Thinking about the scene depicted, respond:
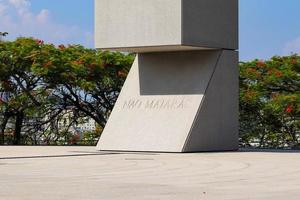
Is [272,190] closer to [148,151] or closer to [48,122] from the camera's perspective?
[148,151]

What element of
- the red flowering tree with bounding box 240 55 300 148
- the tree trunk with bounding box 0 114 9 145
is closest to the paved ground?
the red flowering tree with bounding box 240 55 300 148

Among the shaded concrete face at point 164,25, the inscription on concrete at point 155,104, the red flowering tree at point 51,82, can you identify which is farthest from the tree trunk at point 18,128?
the shaded concrete face at point 164,25

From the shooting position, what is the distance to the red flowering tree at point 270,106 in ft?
83.9

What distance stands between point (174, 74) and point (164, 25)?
191 cm

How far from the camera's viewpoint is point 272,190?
Answer: 9992mm

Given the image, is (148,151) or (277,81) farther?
(277,81)

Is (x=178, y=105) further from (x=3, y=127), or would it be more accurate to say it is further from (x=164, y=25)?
(x=3, y=127)

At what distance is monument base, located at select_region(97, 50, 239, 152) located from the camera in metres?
20.5

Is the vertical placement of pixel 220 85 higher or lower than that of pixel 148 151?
higher

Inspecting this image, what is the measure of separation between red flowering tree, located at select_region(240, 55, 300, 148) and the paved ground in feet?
29.4

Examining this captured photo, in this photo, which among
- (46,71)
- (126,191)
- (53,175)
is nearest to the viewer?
(126,191)

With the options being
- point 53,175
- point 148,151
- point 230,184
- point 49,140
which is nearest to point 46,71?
point 49,140

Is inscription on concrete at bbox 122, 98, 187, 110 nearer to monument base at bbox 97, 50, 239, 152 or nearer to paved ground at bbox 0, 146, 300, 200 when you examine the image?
monument base at bbox 97, 50, 239, 152

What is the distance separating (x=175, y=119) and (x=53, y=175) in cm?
882
